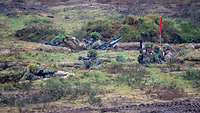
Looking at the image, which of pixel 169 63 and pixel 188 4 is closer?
pixel 169 63

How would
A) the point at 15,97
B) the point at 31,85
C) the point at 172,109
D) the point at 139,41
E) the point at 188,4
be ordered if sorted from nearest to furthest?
the point at 172,109, the point at 15,97, the point at 31,85, the point at 139,41, the point at 188,4

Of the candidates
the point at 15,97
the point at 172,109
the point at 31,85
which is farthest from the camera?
the point at 31,85

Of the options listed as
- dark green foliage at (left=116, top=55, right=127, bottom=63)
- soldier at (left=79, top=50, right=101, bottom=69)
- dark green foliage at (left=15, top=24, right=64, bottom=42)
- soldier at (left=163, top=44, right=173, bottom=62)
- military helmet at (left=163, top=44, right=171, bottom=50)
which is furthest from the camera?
dark green foliage at (left=15, top=24, right=64, bottom=42)

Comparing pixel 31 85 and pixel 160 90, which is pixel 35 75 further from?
pixel 160 90

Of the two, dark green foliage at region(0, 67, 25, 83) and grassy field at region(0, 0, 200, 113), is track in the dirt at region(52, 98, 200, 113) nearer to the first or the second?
grassy field at region(0, 0, 200, 113)

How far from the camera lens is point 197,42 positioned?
24.4 metres

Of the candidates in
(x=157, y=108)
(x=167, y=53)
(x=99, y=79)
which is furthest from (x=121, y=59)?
(x=157, y=108)

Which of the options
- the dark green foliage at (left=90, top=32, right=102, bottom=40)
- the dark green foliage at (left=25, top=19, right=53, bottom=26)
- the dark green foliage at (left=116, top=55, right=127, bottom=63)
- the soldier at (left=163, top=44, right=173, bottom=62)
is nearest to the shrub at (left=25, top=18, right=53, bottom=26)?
the dark green foliage at (left=25, top=19, right=53, bottom=26)

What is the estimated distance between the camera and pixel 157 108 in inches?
595

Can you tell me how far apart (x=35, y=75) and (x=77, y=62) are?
282 centimetres

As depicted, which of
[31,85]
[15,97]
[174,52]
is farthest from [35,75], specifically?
[174,52]

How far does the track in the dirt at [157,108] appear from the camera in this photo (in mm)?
14828

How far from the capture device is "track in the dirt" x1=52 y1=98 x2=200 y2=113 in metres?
14.8

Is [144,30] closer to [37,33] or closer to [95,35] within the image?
[95,35]
